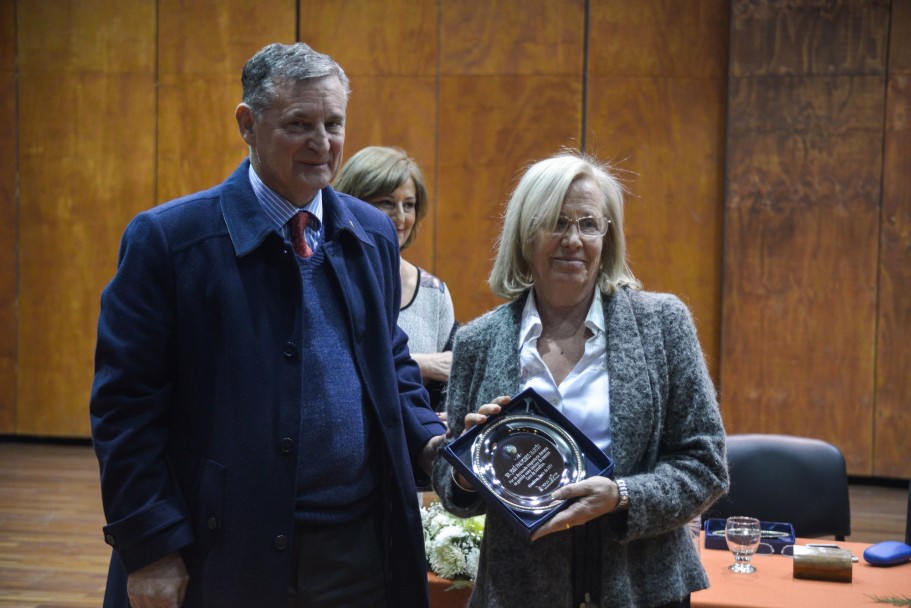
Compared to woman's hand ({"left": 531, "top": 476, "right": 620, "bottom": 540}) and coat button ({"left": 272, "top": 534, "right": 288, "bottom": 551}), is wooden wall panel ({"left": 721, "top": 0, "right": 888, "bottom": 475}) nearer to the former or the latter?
woman's hand ({"left": 531, "top": 476, "right": 620, "bottom": 540})

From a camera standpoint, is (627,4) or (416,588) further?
(627,4)

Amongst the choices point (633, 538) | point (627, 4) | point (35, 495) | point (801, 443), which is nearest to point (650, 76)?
point (627, 4)

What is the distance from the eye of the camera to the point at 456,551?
256 cm

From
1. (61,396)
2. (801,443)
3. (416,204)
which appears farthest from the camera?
(61,396)

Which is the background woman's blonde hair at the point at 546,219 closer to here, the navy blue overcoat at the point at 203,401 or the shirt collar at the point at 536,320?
the shirt collar at the point at 536,320

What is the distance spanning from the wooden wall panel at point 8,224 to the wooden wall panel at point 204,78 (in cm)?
105

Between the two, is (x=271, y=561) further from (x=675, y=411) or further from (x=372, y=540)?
(x=675, y=411)

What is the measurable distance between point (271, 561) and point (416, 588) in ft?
1.09

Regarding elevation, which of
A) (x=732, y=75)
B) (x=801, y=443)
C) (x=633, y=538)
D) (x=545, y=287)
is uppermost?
(x=732, y=75)

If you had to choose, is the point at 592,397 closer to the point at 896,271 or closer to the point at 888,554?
the point at 888,554

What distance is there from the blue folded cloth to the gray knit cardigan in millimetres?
939

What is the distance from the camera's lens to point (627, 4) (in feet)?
20.9

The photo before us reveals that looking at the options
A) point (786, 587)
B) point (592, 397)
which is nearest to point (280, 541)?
point (592, 397)

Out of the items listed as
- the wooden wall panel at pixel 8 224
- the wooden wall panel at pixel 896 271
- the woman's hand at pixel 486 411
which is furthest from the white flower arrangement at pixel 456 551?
the wooden wall panel at pixel 8 224
